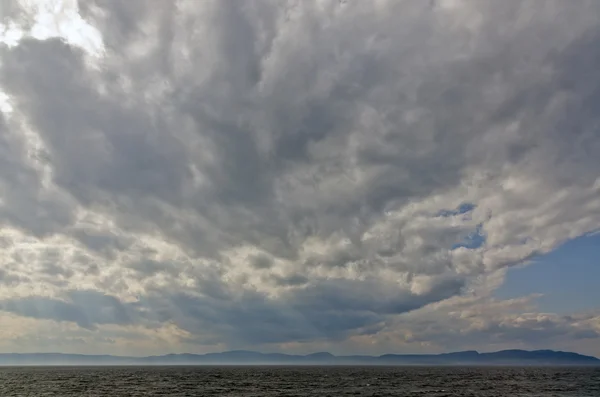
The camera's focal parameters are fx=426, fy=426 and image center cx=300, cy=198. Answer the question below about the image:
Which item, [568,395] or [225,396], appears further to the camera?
[568,395]

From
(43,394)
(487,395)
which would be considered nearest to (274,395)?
(487,395)

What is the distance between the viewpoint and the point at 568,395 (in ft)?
336

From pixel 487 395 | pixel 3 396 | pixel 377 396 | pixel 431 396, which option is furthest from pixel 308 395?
pixel 3 396

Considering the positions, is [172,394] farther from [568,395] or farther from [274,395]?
[568,395]

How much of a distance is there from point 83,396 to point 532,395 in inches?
4183

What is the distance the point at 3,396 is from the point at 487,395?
11361cm

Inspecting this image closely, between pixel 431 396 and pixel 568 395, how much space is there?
3461 cm

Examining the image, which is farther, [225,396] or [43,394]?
[43,394]

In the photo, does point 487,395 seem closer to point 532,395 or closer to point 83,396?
point 532,395

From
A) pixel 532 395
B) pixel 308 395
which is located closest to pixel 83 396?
pixel 308 395

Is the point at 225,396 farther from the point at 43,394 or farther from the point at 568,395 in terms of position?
the point at 568,395

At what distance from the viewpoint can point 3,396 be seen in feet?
325

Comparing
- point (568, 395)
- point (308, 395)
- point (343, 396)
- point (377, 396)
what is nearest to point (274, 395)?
point (308, 395)

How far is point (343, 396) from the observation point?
97.9 metres
